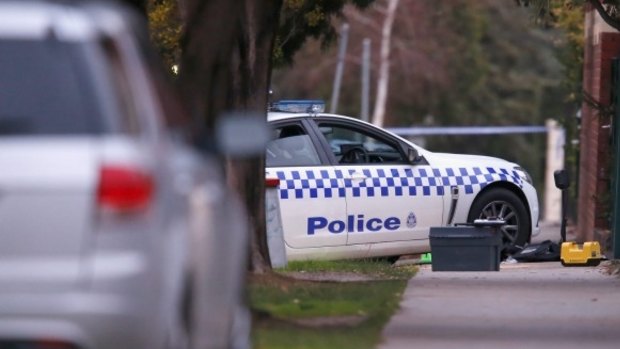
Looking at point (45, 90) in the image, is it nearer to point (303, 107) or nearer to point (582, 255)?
point (303, 107)

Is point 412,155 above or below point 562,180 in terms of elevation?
above

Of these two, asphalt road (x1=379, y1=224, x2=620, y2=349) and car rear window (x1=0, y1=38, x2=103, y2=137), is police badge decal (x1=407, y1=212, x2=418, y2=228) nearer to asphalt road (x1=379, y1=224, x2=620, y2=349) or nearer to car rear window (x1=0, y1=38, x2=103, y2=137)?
asphalt road (x1=379, y1=224, x2=620, y2=349)

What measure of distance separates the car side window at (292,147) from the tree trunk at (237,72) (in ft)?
9.73

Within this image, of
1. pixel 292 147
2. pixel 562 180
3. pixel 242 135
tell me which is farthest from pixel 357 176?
pixel 242 135

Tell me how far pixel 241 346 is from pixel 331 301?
9.43 feet

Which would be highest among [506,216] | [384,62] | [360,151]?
[384,62]

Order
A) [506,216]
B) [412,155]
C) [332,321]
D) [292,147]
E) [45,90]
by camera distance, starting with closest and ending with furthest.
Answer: [45,90], [332,321], [292,147], [412,155], [506,216]

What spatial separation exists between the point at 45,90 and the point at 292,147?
27.0 ft

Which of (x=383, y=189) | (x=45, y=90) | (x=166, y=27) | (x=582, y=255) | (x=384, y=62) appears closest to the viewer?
(x=45, y=90)

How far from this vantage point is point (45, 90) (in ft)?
17.6

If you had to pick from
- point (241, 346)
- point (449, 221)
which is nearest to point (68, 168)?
point (241, 346)

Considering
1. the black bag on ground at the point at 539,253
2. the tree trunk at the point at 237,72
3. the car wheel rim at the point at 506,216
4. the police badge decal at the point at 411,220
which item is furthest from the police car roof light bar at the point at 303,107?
the tree trunk at the point at 237,72

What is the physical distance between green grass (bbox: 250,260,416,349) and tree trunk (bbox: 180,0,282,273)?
0.43 metres

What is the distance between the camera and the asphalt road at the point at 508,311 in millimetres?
8695
